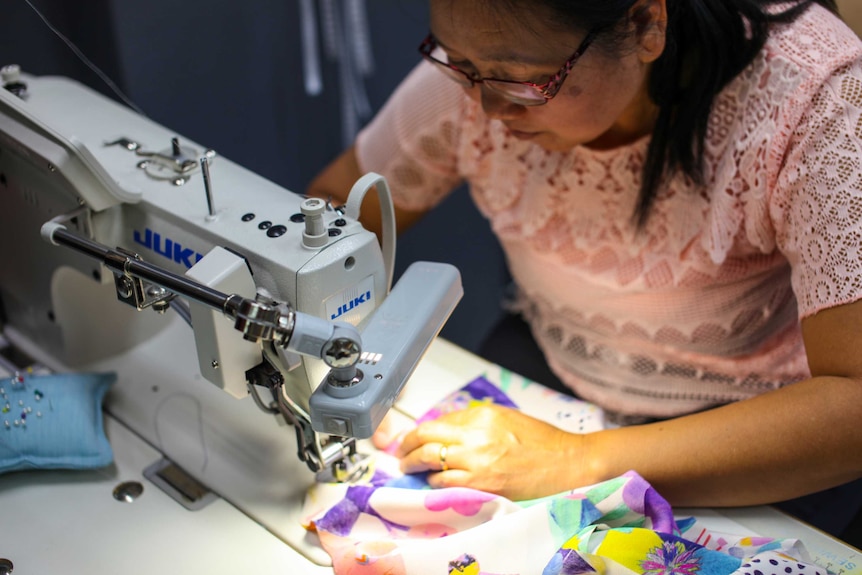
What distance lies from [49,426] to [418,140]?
0.75 meters

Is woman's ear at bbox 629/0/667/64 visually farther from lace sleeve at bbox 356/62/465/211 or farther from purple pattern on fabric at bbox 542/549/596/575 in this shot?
purple pattern on fabric at bbox 542/549/596/575

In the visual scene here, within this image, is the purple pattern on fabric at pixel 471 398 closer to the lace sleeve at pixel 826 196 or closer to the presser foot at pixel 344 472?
the presser foot at pixel 344 472

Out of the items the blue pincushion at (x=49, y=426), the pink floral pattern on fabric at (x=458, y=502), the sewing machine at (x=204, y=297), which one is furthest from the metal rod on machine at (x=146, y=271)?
the pink floral pattern on fabric at (x=458, y=502)

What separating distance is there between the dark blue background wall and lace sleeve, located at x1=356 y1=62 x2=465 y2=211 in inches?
6.1

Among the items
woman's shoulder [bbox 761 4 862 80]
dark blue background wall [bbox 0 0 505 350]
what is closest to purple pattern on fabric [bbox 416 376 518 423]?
dark blue background wall [bbox 0 0 505 350]

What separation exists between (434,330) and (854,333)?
1.64 ft

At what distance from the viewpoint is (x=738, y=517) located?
106 centimetres

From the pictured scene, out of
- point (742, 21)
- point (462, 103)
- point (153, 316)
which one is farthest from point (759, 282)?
point (153, 316)

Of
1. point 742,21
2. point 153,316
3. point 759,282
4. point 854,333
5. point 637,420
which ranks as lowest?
point 637,420

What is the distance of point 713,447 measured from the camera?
3.48 feet

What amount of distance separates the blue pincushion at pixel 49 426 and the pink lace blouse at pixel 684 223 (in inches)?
26.3

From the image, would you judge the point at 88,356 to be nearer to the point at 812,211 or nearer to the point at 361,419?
the point at 361,419

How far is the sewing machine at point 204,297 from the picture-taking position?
861 millimetres

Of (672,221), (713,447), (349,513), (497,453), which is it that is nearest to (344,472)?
(349,513)
